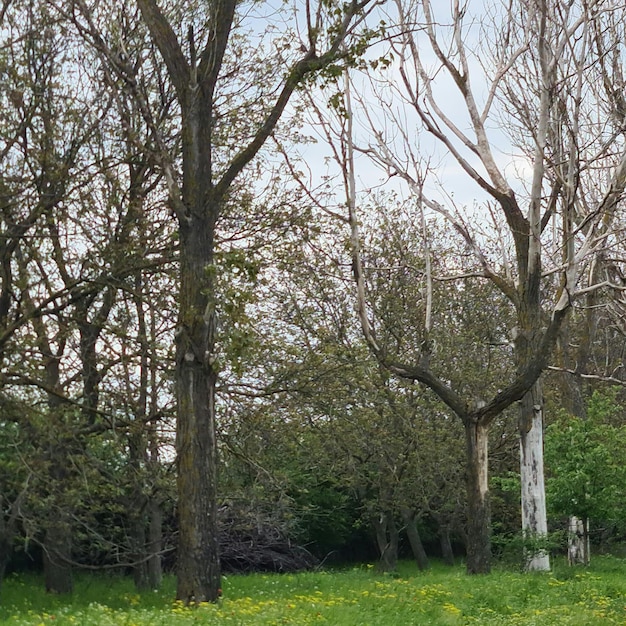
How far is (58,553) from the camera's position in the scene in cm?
1498

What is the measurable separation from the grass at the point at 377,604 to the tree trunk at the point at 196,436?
1.75 ft

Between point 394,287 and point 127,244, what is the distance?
13743mm

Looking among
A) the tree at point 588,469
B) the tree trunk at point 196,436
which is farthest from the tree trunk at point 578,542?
the tree trunk at point 196,436

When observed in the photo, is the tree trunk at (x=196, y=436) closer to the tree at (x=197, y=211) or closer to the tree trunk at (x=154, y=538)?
the tree at (x=197, y=211)

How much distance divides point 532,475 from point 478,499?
249 centimetres

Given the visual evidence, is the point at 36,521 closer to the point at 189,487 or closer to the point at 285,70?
the point at 189,487

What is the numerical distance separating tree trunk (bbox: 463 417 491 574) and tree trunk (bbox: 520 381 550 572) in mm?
1793

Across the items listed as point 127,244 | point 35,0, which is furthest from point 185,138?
point 35,0

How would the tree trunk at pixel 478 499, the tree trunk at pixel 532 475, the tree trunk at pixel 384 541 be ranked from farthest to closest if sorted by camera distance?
the tree trunk at pixel 384 541 < the tree trunk at pixel 532 475 < the tree trunk at pixel 478 499

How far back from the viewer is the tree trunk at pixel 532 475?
19.0 meters

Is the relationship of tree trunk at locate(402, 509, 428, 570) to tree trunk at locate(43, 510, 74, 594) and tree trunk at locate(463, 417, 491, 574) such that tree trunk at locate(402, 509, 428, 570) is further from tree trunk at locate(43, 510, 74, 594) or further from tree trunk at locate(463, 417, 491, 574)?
tree trunk at locate(43, 510, 74, 594)

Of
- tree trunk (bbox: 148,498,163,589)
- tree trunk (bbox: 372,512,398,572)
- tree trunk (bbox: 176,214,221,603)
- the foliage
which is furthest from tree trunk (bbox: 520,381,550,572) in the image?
tree trunk (bbox: 372,512,398,572)

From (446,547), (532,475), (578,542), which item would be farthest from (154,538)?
(446,547)

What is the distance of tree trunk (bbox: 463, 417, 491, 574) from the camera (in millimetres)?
16984
